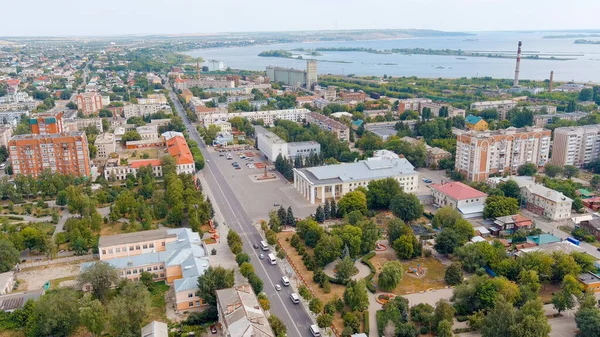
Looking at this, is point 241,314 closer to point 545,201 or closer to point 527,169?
point 545,201

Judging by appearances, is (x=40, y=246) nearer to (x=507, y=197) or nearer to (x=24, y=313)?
(x=24, y=313)

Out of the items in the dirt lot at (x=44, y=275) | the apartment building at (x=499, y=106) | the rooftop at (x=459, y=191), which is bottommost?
the dirt lot at (x=44, y=275)

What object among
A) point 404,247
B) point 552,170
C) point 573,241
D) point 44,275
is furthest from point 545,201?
point 44,275

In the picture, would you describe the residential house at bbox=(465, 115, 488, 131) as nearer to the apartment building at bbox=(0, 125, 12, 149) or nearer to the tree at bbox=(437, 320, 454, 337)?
the tree at bbox=(437, 320, 454, 337)

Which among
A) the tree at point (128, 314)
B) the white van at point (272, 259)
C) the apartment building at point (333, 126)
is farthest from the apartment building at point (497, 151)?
the tree at point (128, 314)

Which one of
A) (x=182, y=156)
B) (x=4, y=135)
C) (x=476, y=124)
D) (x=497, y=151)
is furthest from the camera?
(x=476, y=124)

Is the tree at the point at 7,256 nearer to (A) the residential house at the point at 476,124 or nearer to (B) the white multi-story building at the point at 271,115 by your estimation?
(B) the white multi-story building at the point at 271,115
